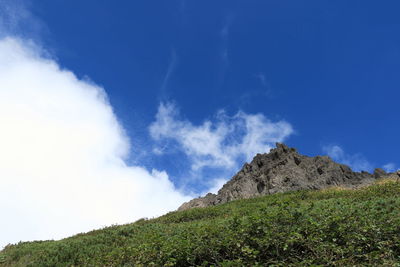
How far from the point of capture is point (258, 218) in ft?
29.9

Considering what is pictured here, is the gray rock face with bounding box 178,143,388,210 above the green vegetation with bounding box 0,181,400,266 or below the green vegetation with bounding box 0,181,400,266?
above

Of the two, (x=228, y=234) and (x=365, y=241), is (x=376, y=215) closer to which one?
(x=365, y=241)

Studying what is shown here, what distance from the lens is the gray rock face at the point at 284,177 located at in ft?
118

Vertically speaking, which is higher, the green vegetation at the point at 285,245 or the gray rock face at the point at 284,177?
the gray rock face at the point at 284,177

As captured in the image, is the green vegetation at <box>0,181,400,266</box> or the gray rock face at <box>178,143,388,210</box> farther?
the gray rock face at <box>178,143,388,210</box>

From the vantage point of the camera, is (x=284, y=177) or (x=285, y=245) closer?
(x=285, y=245)

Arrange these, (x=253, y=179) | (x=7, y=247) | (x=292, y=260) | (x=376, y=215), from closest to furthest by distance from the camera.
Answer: (x=292, y=260)
(x=376, y=215)
(x=7, y=247)
(x=253, y=179)

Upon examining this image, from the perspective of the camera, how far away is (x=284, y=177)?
123 ft

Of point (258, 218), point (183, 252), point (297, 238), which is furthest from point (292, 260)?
point (183, 252)

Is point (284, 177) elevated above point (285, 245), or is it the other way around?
point (284, 177)

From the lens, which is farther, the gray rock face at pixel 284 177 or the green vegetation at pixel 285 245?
the gray rock face at pixel 284 177

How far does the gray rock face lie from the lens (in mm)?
36031

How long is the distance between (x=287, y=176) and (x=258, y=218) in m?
29.9

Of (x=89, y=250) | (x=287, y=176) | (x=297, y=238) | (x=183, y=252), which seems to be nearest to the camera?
(x=297, y=238)
